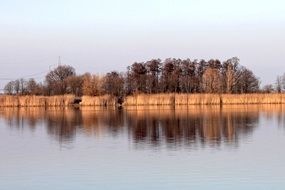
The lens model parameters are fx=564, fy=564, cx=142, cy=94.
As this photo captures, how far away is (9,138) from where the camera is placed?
67.2ft

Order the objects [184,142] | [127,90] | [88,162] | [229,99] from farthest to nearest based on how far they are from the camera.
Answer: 1. [127,90]
2. [229,99]
3. [184,142]
4. [88,162]

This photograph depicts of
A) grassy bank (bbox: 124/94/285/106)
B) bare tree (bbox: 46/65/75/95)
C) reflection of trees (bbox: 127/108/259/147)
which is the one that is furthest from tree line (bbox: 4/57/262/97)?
reflection of trees (bbox: 127/108/259/147)

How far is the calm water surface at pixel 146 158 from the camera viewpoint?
35.5 ft

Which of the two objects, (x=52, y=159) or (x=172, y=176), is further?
(x=52, y=159)

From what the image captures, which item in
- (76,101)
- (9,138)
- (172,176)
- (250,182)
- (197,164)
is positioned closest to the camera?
(250,182)

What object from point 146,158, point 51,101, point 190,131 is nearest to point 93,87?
point 51,101

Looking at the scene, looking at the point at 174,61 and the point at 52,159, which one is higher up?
the point at 174,61

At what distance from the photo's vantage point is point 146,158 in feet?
45.8

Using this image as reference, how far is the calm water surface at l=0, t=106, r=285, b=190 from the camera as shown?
10.8 m

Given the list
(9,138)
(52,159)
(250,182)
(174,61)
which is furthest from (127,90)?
(250,182)

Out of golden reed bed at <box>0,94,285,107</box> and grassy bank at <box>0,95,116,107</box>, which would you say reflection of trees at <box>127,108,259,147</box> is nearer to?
golden reed bed at <box>0,94,285,107</box>

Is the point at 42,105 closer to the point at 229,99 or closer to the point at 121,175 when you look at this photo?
the point at 229,99

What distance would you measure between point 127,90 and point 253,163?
4513 cm

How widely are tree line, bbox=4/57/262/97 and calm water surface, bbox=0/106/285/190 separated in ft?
104
